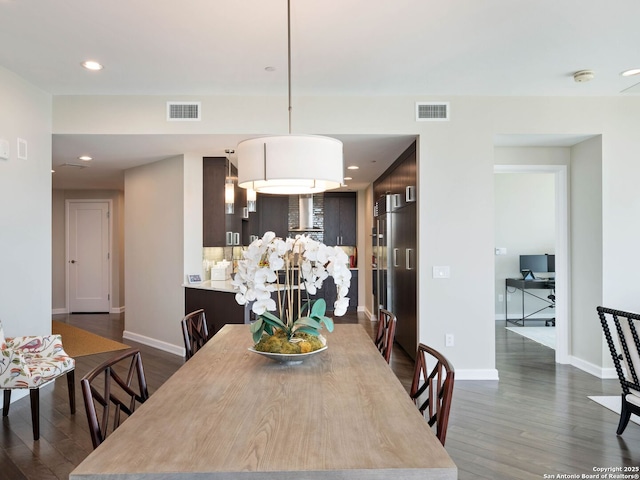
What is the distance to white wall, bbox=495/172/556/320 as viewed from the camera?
25.3ft

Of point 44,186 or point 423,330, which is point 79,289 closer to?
point 44,186

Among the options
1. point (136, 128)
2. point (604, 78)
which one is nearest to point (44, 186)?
point (136, 128)

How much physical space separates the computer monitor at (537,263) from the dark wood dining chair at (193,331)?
20.0 feet

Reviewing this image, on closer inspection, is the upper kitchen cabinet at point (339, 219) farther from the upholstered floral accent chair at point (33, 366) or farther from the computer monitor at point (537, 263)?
the upholstered floral accent chair at point (33, 366)

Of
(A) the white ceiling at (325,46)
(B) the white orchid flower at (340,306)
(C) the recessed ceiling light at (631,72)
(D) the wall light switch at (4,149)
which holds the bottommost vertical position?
(B) the white orchid flower at (340,306)

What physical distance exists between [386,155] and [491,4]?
2.73 m

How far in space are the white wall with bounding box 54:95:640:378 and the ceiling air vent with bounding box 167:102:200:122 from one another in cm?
7

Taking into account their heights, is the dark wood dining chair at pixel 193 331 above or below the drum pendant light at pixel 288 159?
below

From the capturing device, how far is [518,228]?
7754 mm

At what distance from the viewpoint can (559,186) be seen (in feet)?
16.3

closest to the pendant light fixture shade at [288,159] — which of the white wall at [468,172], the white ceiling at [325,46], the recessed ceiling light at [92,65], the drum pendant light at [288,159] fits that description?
the drum pendant light at [288,159]

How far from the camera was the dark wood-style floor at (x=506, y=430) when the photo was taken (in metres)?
2.62

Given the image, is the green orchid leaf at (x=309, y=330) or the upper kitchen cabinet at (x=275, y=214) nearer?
the green orchid leaf at (x=309, y=330)

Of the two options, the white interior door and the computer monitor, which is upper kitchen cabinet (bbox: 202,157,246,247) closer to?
the white interior door
